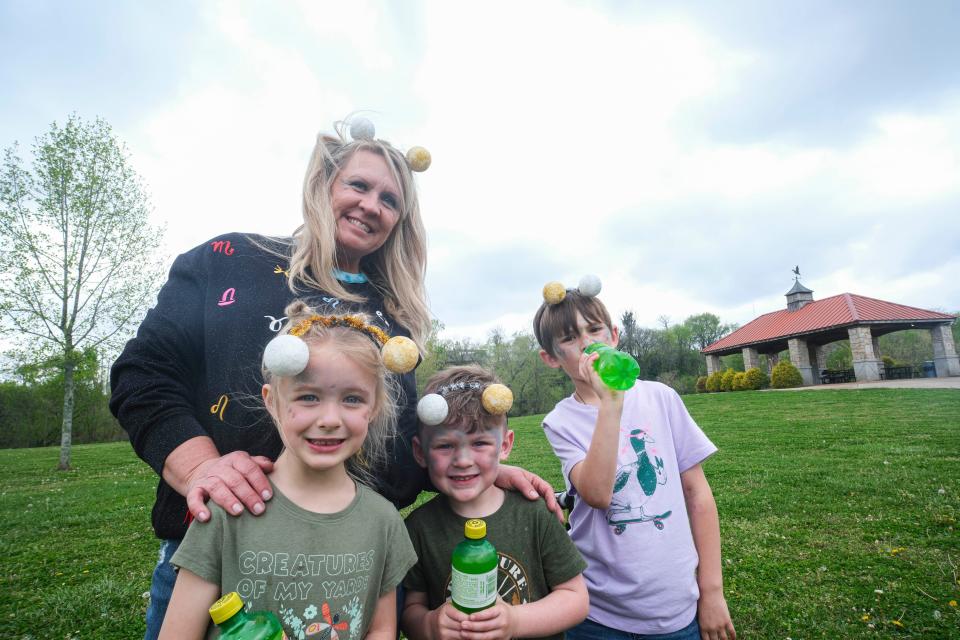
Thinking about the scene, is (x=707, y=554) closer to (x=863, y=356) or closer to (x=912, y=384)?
(x=912, y=384)

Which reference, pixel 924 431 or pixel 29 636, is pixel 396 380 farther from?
pixel 924 431

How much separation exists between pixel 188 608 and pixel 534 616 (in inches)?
44.4

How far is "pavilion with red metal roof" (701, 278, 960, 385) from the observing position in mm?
28312

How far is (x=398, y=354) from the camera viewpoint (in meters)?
1.63

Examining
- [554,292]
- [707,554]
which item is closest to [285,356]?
[554,292]

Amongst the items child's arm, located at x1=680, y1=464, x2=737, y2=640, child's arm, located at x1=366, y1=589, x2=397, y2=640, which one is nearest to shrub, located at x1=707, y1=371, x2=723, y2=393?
child's arm, located at x1=680, y1=464, x2=737, y2=640

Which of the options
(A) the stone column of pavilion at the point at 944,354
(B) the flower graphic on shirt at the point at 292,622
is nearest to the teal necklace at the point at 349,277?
(B) the flower graphic on shirt at the point at 292,622

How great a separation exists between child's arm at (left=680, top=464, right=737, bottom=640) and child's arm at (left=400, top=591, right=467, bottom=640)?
4.05ft

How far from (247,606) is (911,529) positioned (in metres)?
7.55

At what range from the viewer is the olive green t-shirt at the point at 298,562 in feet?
4.49

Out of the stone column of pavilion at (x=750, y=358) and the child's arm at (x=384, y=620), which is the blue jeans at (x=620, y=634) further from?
the stone column of pavilion at (x=750, y=358)

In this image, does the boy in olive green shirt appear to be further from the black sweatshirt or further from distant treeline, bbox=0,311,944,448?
distant treeline, bbox=0,311,944,448

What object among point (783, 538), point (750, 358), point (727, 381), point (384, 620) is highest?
point (750, 358)

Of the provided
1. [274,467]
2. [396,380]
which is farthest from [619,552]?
[274,467]
